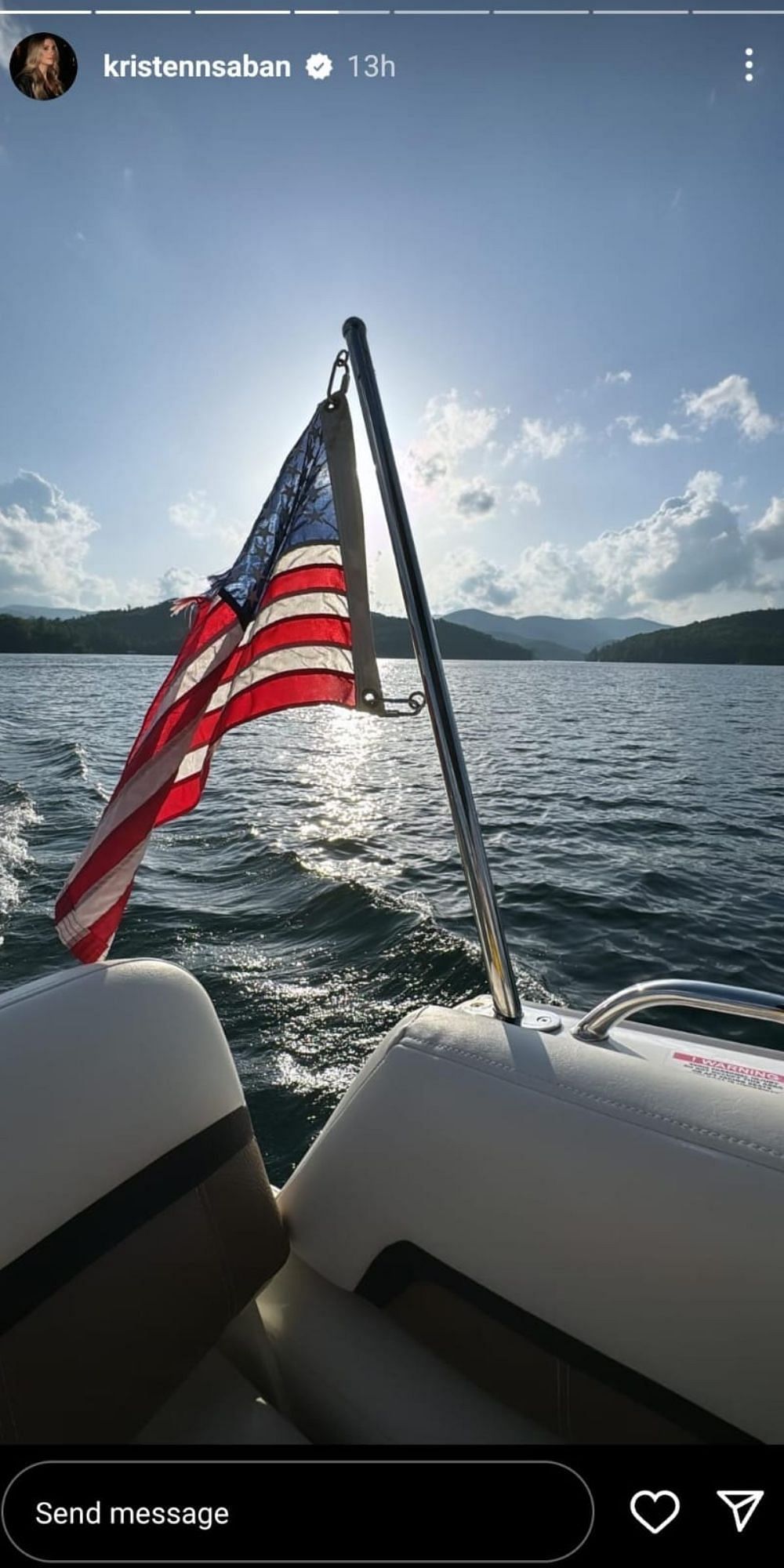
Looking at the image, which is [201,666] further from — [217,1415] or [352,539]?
[217,1415]

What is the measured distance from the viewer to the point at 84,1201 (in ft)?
4.23

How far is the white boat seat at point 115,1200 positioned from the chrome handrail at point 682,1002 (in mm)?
834

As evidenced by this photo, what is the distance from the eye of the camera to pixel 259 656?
8.14 ft

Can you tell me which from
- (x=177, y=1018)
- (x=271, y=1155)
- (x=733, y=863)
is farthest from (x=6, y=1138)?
(x=733, y=863)

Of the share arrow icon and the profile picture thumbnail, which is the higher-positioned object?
the profile picture thumbnail

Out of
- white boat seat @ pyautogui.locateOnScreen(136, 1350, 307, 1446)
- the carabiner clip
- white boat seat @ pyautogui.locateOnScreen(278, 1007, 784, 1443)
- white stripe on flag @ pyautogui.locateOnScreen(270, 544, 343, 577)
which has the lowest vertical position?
white boat seat @ pyautogui.locateOnScreen(136, 1350, 307, 1446)

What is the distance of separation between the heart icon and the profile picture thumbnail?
9.62 feet

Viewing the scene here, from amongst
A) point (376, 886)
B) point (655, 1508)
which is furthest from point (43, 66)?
point (376, 886)

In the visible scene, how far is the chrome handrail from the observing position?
1.56m

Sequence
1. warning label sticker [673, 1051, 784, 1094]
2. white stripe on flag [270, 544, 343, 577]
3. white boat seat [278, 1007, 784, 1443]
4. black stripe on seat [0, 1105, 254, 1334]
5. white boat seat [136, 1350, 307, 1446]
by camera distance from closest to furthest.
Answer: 1. black stripe on seat [0, 1105, 254, 1334]
2. white boat seat [278, 1007, 784, 1443]
3. white boat seat [136, 1350, 307, 1446]
4. warning label sticker [673, 1051, 784, 1094]
5. white stripe on flag [270, 544, 343, 577]

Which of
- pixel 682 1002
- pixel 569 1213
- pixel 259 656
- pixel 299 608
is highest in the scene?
pixel 299 608

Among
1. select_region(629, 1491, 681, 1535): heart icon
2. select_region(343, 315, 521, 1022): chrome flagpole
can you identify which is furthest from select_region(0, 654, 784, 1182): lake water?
select_region(629, 1491, 681, 1535): heart icon

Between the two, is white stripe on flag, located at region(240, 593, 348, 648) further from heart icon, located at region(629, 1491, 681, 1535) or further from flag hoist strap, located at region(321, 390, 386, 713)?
heart icon, located at region(629, 1491, 681, 1535)

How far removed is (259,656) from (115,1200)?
1610 mm
